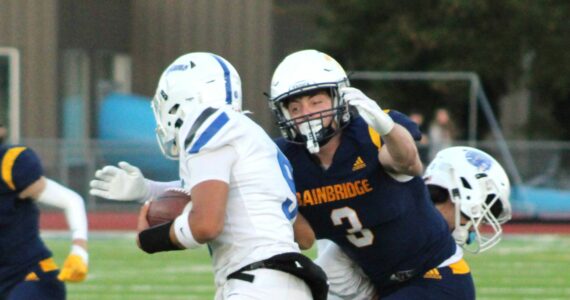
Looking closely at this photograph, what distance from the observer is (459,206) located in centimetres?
526

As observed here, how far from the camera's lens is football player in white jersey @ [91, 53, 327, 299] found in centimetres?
405

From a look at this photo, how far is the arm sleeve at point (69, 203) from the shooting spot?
210 inches

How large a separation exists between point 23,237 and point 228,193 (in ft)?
4.76

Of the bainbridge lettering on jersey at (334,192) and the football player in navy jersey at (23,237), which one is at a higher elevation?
the bainbridge lettering on jersey at (334,192)

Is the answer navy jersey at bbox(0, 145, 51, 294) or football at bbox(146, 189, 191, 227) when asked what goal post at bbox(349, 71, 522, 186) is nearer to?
navy jersey at bbox(0, 145, 51, 294)

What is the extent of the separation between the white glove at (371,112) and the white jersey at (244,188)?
346 millimetres

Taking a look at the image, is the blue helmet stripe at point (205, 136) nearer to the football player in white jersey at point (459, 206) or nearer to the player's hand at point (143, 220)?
the player's hand at point (143, 220)

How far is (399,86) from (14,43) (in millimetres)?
5517

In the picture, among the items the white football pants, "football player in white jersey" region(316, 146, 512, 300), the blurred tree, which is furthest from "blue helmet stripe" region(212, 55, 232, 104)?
the blurred tree

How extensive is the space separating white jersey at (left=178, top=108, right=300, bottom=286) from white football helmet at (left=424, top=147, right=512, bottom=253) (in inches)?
47.3

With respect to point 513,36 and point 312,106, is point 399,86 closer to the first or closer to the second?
point 513,36

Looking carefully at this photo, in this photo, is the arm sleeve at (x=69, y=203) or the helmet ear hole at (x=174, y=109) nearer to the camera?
the helmet ear hole at (x=174, y=109)

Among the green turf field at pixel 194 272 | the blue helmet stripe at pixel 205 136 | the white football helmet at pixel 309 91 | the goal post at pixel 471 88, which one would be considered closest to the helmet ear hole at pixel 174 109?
the blue helmet stripe at pixel 205 136

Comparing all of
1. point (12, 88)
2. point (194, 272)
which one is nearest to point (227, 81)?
point (194, 272)
